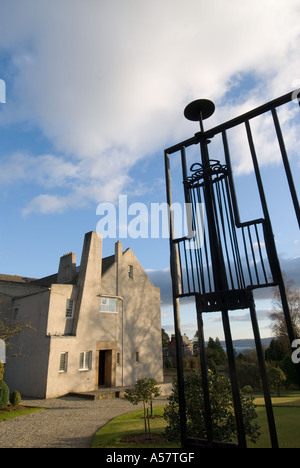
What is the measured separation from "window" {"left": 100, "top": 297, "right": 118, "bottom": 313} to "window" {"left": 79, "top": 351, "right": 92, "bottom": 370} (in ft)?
11.7

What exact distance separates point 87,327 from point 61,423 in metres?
9.92

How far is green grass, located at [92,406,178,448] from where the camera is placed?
9.40 m

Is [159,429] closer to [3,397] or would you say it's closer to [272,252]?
[3,397]

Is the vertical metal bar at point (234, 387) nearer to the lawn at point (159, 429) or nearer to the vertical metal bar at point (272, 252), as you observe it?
the vertical metal bar at point (272, 252)

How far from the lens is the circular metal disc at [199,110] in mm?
5516

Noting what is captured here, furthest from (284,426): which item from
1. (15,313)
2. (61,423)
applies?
(15,313)

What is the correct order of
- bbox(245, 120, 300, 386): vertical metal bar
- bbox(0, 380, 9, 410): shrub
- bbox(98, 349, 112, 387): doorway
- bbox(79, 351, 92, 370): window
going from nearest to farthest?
bbox(245, 120, 300, 386): vertical metal bar → bbox(0, 380, 9, 410): shrub → bbox(79, 351, 92, 370): window → bbox(98, 349, 112, 387): doorway

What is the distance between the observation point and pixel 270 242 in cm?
447

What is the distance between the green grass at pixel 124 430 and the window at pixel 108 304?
33.0ft

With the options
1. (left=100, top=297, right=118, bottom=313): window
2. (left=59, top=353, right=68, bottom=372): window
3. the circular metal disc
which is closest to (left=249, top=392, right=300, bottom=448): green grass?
the circular metal disc

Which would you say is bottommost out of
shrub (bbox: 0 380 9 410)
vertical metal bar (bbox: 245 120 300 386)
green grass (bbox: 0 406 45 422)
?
green grass (bbox: 0 406 45 422)

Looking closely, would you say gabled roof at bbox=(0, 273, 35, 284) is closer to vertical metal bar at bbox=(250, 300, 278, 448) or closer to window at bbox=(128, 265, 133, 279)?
window at bbox=(128, 265, 133, 279)

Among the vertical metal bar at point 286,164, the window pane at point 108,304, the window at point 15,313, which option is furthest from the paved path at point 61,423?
the vertical metal bar at point 286,164
